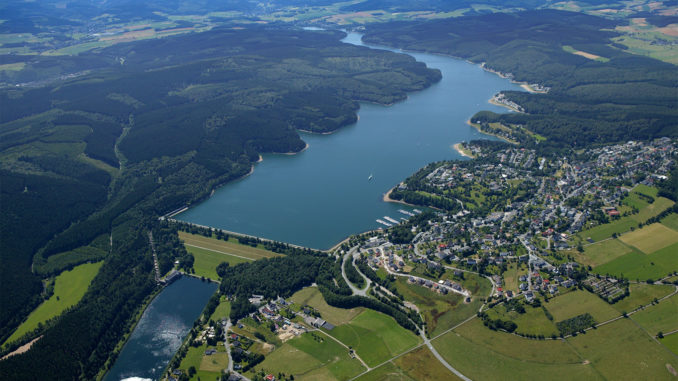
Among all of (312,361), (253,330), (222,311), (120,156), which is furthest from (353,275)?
(120,156)

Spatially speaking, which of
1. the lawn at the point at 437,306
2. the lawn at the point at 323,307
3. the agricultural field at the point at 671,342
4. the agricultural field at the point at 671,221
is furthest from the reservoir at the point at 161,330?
the agricultural field at the point at 671,221

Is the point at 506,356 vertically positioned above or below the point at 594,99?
below

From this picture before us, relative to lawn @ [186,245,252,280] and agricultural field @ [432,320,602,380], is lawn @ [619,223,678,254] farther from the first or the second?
lawn @ [186,245,252,280]

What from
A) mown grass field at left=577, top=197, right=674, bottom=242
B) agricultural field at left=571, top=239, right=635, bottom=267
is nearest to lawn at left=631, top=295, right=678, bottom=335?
agricultural field at left=571, top=239, right=635, bottom=267

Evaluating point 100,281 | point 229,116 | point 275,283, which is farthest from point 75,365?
point 229,116

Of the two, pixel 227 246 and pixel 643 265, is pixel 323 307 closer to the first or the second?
pixel 227 246
